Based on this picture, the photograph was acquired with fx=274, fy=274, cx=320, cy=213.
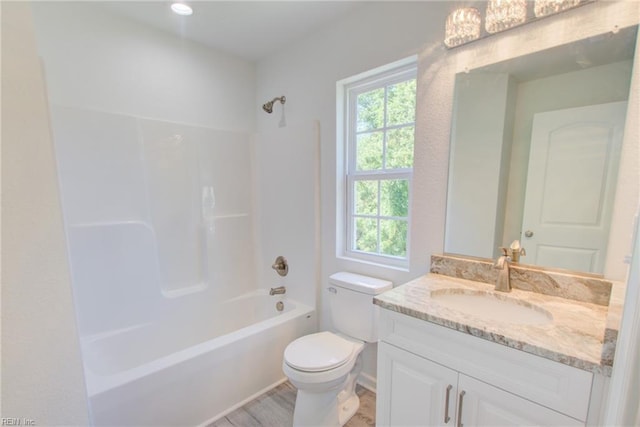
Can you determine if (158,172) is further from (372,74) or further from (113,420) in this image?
(372,74)

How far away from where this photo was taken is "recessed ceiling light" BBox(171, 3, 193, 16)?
173cm

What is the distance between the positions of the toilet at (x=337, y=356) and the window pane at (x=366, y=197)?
0.47m

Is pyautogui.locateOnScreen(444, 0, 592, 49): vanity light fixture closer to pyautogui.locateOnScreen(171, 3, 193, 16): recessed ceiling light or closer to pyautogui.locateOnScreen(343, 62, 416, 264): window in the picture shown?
pyautogui.locateOnScreen(343, 62, 416, 264): window

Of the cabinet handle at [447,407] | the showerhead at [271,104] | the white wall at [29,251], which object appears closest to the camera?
the white wall at [29,251]

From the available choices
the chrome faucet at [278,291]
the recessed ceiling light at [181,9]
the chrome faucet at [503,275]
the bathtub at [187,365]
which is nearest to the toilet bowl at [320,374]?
the bathtub at [187,365]

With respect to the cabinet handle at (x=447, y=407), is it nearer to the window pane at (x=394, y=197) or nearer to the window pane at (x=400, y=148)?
the window pane at (x=394, y=197)

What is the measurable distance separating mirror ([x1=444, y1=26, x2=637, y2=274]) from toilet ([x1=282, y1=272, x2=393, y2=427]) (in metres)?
0.65

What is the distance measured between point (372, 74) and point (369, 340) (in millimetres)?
1709

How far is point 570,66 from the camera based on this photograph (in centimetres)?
114

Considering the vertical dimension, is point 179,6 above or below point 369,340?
above

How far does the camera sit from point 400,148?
178 centimetres

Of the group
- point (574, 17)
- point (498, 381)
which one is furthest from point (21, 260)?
→ point (574, 17)

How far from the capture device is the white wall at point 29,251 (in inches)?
22.8

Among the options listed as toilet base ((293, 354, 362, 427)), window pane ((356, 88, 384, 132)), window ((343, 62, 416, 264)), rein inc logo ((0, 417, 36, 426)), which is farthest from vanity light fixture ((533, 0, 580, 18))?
rein inc logo ((0, 417, 36, 426))
